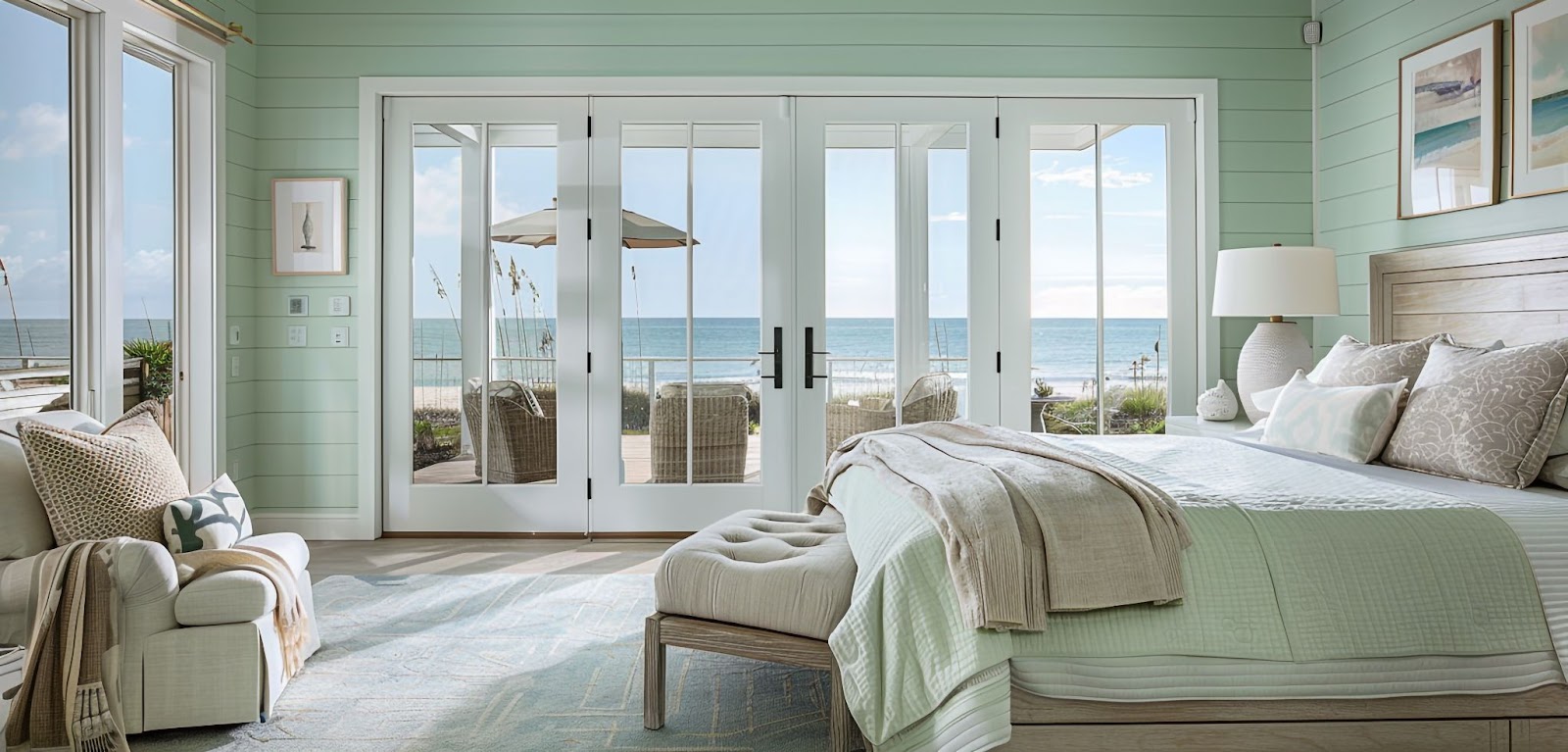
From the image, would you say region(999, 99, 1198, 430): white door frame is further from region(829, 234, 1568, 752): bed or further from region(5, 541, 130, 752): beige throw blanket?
region(5, 541, 130, 752): beige throw blanket

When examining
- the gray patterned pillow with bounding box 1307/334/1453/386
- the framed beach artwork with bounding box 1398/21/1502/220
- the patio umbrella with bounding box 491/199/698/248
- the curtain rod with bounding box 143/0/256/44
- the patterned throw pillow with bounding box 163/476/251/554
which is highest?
the curtain rod with bounding box 143/0/256/44

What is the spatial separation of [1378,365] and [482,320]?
3.77m

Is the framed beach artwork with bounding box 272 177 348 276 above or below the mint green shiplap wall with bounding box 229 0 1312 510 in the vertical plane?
below

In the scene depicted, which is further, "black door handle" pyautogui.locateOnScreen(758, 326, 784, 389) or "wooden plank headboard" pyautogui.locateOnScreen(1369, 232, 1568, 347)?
"black door handle" pyautogui.locateOnScreen(758, 326, 784, 389)

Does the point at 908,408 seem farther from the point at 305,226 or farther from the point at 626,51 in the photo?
A: the point at 305,226

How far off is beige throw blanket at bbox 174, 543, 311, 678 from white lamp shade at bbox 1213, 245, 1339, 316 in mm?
3679

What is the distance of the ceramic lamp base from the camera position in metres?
4.05

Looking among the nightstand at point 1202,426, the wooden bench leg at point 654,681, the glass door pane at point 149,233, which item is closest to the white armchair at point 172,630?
the wooden bench leg at point 654,681

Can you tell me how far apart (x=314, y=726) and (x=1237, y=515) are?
2.32 metres

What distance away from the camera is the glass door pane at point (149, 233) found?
12.9 ft

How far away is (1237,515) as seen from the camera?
6.82ft

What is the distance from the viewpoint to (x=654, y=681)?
245 cm

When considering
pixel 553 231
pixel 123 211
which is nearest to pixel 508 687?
pixel 553 231

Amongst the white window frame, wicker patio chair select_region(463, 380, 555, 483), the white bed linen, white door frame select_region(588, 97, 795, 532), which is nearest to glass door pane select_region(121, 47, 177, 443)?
the white window frame
